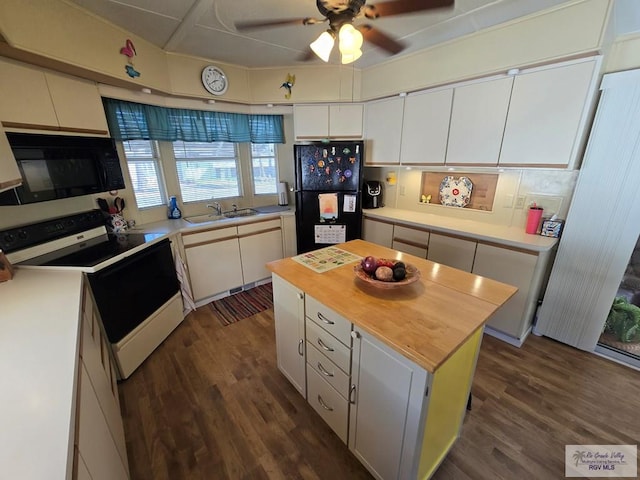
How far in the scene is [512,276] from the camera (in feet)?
7.00

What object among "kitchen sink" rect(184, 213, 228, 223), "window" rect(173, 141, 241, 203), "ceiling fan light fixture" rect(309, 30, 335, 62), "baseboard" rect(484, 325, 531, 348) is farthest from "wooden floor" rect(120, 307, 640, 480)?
"ceiling fan light fixture" rect(309, 30, 335, 62)

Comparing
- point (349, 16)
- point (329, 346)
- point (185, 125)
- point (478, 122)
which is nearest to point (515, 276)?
point (478, 122)

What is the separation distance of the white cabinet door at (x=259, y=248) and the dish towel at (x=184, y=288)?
624mm

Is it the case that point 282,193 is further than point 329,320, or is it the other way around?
point 282,193

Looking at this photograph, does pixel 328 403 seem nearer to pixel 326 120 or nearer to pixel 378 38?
pixel 378 38

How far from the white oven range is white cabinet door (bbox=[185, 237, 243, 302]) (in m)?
0.30

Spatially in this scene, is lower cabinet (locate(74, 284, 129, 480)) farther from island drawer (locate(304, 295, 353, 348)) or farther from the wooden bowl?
the wooden bowl

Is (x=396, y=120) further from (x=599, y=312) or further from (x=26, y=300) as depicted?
(x=26, y=300)

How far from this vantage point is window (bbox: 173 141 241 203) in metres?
Answer: 3.03

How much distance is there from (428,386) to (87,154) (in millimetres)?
2594

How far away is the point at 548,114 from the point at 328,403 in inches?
99.1

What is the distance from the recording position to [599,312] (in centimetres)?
204

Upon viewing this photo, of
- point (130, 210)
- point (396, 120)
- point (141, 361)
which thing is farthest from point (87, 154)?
→ point (396, 120)

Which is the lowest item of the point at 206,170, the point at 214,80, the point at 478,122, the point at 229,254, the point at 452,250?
the point at 229,254
